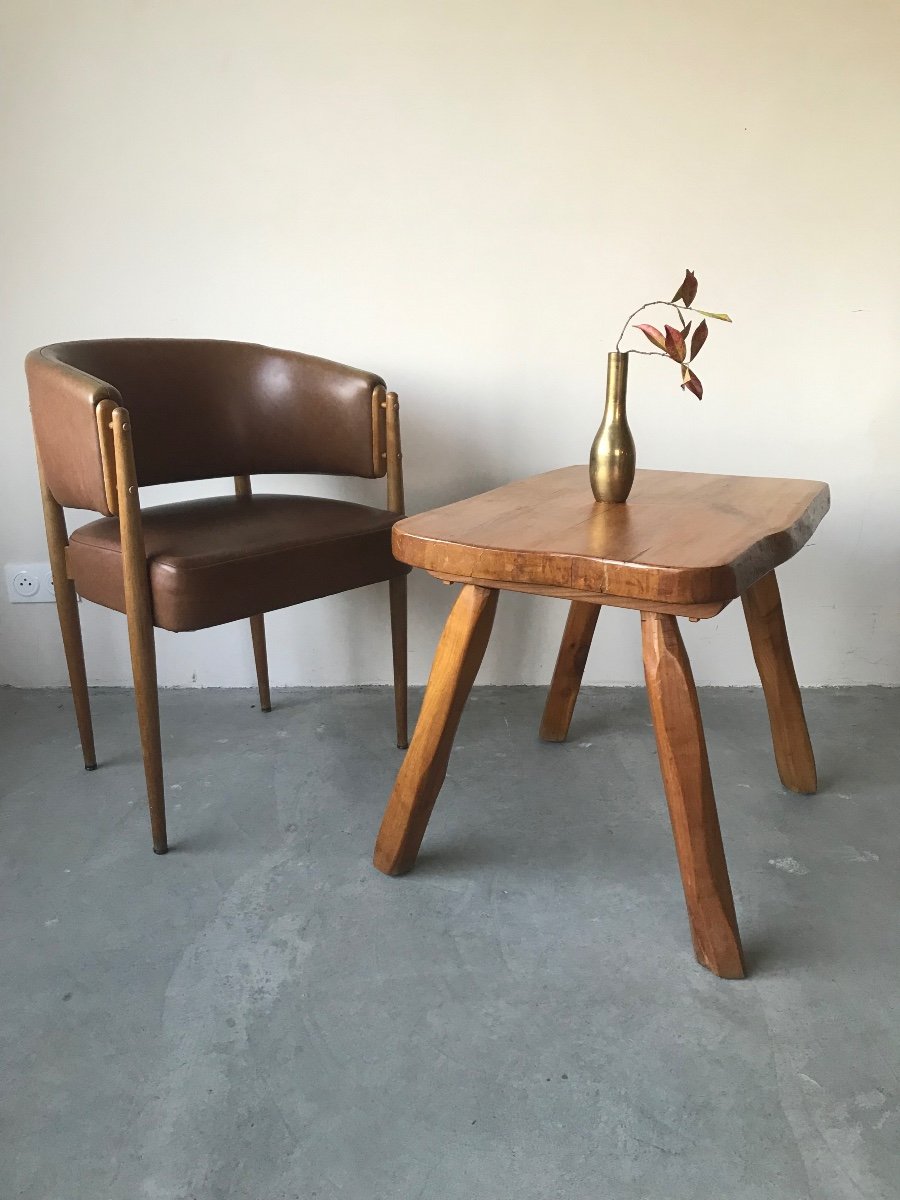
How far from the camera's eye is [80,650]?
5.14 feet

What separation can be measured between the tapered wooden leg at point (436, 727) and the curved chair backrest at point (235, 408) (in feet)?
1.73

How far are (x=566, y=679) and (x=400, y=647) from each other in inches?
12.7

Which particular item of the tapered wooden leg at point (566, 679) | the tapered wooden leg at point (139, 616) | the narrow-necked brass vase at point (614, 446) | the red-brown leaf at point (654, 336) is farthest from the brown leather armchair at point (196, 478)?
the red-brown leaf at point (654, 336)

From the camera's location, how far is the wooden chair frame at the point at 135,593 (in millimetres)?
1221

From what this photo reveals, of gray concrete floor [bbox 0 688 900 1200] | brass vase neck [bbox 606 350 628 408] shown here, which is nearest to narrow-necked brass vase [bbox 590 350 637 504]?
brass vase neck [bbox 606 350 628 408]

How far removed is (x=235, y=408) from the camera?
5.47ft

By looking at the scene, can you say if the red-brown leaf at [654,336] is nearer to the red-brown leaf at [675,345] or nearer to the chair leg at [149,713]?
the red-brown leaf at [675,345]

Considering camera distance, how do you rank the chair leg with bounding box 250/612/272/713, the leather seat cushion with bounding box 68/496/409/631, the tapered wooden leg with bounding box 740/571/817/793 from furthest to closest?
the chair leg with bounding box 250/612/272/713, the tapered wooden leg with bounding box 740/571/817/793, the leather seat cushion with bounding box 68/496/409/631

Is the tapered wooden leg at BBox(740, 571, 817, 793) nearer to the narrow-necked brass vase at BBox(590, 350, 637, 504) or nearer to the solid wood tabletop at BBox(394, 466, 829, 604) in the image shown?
the solid wood tabletop at BBox(394, 466, 829, 604)

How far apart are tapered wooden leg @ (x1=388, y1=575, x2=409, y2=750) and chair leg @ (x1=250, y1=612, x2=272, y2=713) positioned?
13.2 inches

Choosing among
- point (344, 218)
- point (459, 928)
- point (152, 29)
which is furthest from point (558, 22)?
point (459, 928)

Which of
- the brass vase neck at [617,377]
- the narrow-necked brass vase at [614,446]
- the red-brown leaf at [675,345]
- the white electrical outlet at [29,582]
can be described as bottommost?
the white electrical outlet at [29,582]

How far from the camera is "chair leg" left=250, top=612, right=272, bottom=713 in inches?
73.6

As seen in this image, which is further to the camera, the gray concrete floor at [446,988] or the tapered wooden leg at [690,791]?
the tapered wooden leg at [690,791]
